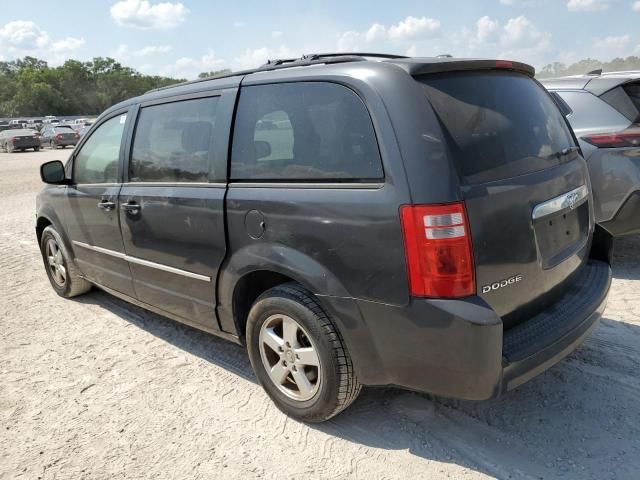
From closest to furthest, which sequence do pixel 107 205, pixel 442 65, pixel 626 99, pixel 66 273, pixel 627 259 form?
pixel 442 65 < pixel 107 205 < pixel 626 99 < pixel 66 273 < pixel 627 259

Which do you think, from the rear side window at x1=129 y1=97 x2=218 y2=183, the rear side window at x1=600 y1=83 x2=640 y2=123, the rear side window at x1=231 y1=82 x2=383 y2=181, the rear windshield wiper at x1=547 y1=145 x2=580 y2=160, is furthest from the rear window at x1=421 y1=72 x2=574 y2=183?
the rear side window at x1=600 y1=83 x2=640 y2=123

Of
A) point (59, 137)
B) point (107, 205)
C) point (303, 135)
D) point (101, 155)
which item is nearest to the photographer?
point (303, 135)

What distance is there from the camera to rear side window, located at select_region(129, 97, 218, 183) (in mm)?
3180

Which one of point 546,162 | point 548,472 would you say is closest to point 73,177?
point 546,162

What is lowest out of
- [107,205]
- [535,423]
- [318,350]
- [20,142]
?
[535,423]

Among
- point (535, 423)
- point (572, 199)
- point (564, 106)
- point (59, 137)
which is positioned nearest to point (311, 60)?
point (572, 199)

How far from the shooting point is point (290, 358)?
283cm

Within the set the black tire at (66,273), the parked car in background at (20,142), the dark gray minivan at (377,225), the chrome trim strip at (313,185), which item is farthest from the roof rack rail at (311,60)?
the parked car in background at (20,142)

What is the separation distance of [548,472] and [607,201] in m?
3.07

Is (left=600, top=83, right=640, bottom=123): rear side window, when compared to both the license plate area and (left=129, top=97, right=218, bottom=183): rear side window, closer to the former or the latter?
the license plate area

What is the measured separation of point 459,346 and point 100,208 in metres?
2.95

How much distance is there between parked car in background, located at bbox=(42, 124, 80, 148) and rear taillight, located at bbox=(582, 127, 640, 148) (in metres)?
34.2

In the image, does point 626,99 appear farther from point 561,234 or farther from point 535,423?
point 535,423

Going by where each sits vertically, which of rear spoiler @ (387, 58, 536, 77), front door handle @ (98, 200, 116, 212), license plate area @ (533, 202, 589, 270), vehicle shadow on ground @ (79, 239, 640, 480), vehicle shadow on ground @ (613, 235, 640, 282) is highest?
rear spoiler @ (387, 58, 536, 77)
